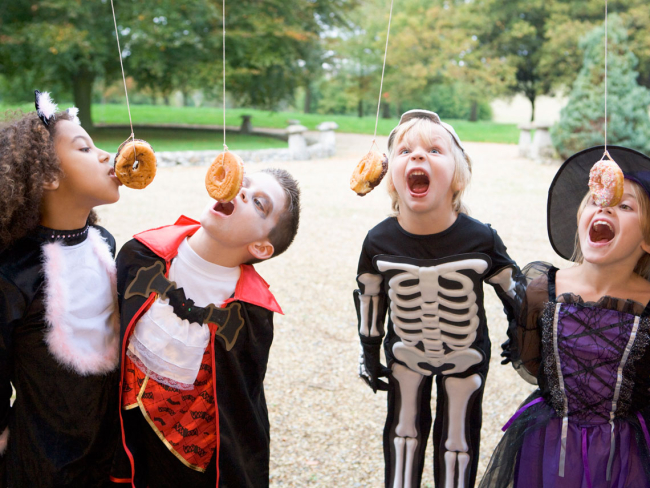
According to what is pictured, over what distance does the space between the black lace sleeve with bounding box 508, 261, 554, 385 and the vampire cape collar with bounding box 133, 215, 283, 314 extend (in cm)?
85

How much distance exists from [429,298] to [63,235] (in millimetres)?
1317

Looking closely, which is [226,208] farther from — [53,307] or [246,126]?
[246,126]

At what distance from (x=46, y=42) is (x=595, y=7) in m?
16.5

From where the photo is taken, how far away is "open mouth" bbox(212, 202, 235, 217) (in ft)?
6.61

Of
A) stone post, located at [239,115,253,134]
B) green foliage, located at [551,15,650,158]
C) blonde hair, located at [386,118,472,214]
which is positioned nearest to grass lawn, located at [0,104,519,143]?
stone post, located at [239,115,253,134]

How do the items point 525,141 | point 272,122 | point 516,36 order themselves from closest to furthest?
1. point 525,141
2. point 516,36
3. point 272,122

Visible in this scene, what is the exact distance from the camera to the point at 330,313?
5.31 meters

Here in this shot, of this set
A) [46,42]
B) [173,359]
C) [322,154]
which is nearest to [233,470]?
[173,359]

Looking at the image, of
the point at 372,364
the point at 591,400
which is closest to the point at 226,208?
the point at 372,364

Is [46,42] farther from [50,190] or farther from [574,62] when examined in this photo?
[574,62]

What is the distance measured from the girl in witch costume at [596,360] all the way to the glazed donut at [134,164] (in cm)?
141

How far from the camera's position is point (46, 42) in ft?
43.1

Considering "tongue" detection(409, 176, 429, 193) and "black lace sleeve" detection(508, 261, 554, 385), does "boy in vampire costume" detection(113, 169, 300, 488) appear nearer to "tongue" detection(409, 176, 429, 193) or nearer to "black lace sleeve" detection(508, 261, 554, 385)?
"tongue" detection(409, 176, 429, 193)

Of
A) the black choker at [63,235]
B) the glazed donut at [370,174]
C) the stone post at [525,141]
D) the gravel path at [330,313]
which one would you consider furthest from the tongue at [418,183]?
the stone post at [525,141]
